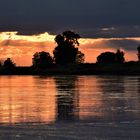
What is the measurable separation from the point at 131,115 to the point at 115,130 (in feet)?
20.5

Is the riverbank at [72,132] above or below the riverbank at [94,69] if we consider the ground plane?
below

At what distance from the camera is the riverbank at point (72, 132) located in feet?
69.5

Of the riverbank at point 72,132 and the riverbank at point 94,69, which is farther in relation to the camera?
the riverbank at point 94,69

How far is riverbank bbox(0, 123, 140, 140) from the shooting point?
69.5 ft

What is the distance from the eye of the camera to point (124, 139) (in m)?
20.6

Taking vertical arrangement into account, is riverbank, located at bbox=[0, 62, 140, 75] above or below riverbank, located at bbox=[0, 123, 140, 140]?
above

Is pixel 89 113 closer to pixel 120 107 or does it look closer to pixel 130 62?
pixel 120 107

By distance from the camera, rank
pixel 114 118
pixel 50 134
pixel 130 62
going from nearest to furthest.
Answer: pixel 50 134 → pixel 114 118 → pixel 130 62

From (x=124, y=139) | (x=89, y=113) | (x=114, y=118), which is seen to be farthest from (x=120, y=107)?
(x=124, y=139)

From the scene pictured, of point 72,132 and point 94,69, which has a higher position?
point 94,69

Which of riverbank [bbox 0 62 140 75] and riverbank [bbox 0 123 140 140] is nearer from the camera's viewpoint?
riverbank [bbox 0 123 140 140]

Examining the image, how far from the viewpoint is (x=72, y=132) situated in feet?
73.9

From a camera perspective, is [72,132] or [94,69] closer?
[72,132]

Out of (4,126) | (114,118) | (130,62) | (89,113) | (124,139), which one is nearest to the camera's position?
(124,139)
